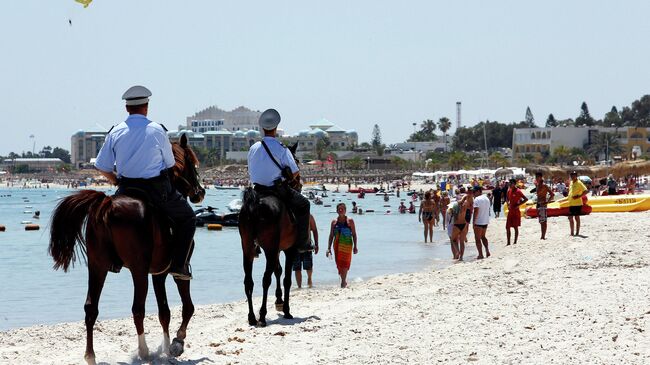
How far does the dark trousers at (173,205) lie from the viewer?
780 centimetres

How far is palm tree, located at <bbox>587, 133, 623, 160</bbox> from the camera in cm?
15177

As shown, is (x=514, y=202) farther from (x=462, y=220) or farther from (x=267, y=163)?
(x=267, y=163)

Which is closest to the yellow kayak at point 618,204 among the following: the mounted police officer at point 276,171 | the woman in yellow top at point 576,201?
the woman in yellow top at point 576,201

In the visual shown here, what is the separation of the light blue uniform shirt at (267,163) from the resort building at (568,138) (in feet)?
489

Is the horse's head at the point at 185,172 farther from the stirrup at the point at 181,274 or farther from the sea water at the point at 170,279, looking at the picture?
the sea water at the point at 170,279

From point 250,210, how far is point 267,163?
1.79ft

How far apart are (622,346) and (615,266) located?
6.40m

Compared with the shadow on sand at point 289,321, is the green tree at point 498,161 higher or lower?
higher

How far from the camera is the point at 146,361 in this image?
7.99 metres

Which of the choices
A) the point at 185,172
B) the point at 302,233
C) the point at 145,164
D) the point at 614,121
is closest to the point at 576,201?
the point at 302,233

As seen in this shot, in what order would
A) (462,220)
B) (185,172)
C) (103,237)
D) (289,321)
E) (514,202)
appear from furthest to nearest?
(514,202) → (462,220) → (289,321) → (185,172) → (103,237)

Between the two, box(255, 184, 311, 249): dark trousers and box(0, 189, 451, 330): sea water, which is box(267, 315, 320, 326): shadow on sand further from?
box(0, 189, 451, 330): sea water

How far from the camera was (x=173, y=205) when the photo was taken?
7961 millimetres

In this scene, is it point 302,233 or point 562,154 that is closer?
point 302,233
